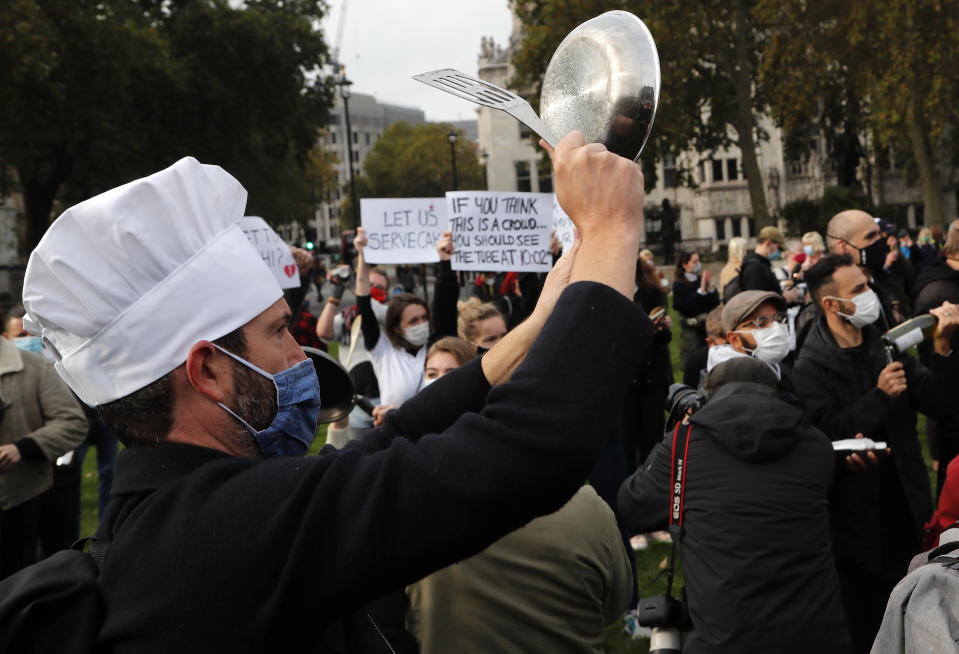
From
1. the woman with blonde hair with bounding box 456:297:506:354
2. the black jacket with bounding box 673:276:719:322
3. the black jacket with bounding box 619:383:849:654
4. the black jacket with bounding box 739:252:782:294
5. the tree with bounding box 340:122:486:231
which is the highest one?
the tree with bounding box 340:122:486:231

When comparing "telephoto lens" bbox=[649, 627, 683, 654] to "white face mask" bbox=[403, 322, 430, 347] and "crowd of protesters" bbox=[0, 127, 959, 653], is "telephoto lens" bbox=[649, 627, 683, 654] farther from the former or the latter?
"white face mask" bbox=[403, 322, 430, 347]

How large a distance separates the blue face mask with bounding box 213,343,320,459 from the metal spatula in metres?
0.60

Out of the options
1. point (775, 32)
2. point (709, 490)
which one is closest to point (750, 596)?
point (709, 490)

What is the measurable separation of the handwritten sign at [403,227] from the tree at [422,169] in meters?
69.9

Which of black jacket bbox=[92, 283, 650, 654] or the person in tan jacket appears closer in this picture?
black jacket bbox=[92, 283, 650, 654]

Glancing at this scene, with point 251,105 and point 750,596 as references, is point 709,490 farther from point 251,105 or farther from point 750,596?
point 251,105

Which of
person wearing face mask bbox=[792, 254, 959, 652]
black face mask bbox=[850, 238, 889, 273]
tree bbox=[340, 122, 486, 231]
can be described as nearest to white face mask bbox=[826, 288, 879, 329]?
person wearing face mask bbox=[792, 254, 959, 652]

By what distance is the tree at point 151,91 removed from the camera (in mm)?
24312

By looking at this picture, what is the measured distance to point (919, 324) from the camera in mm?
4988

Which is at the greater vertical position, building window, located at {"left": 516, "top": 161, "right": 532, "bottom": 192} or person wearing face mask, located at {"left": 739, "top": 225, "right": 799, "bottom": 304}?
building window, located at {"left": 516, "top": 161, "right": 532, "bottom": 192}

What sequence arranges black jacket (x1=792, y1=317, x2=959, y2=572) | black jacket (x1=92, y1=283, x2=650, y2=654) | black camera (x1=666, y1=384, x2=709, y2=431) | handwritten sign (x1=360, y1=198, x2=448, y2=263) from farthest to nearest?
handwritten sign (x1=360, y1=198, x2=448, y2=263) → black jacket (x1=792, y1=317, x2=959, y2=572) → black camera (x1=666, y1=384, x2=709, y2=431) → black jacket (x1=92, y1=283, x2=650, y2=654)

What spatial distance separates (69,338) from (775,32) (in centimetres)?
2901

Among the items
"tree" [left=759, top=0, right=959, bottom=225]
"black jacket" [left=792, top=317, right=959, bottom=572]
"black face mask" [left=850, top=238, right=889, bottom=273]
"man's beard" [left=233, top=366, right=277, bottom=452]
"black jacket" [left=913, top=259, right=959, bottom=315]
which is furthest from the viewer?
"tree" [left=759, top=0, right=959, bottom=225]

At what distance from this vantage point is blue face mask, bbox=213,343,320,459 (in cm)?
175
